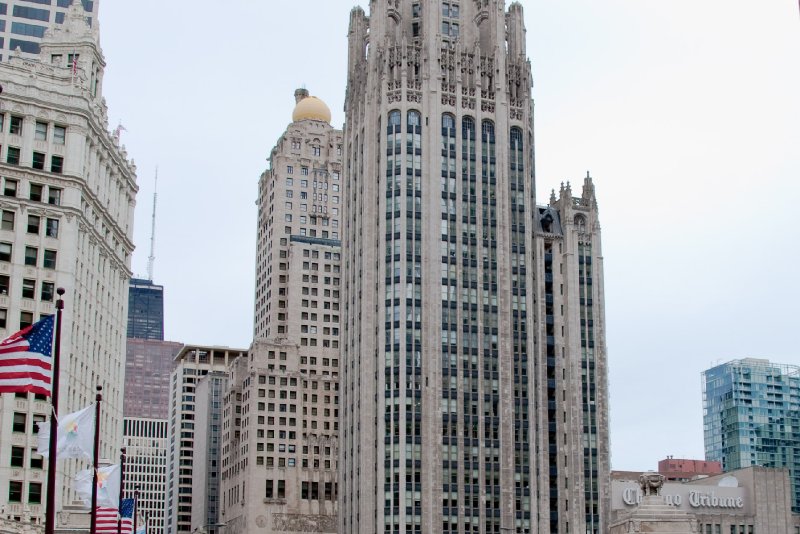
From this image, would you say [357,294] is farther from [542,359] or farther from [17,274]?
[17,274]

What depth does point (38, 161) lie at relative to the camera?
96250 mm

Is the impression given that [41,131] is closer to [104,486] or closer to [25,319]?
[25,319]

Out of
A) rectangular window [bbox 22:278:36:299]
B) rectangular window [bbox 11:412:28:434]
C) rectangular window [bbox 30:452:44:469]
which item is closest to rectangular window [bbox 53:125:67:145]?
rectangular window [bbox 22:278:36:299]

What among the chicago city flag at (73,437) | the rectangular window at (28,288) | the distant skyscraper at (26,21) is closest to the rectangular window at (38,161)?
the rectangular window at (28,288)

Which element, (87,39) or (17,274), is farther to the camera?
(87,39)

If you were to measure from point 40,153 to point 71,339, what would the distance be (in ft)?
48.3

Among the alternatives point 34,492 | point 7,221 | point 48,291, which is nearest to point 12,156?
point 7,221

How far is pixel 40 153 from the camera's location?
317 ft

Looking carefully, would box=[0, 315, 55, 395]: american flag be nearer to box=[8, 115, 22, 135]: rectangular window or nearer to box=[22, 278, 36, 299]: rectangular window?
box=[22, 278, 36, 299]: rectangular window

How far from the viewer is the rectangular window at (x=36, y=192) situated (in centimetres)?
9531

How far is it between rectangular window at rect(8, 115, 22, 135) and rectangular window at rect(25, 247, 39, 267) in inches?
363

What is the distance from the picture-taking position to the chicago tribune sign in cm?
17475

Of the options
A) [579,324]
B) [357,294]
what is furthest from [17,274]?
[579,324]

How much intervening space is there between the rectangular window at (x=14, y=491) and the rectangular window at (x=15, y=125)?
26725mm
